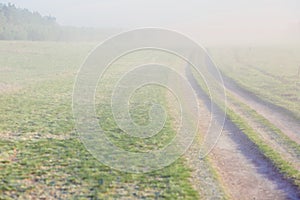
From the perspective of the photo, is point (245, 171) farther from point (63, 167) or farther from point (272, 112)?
point (272, 112)

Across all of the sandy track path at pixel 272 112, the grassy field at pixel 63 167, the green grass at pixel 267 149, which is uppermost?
the grassy field at pixel 63 167

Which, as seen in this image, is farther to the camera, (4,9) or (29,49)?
(4,9)

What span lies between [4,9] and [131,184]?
185 meters

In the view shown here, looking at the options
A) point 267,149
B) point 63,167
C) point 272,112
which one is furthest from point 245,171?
point 272,112

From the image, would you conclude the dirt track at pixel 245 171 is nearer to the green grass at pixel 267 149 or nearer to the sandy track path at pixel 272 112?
the green grass at pixel 267 149

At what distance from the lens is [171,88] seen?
36.3m

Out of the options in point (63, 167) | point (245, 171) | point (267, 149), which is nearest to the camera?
point (63, 167)

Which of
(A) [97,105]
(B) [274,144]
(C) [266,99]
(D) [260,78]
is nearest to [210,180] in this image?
(B) [274,144]

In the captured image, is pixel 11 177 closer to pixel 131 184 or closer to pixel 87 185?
pixel 87 185

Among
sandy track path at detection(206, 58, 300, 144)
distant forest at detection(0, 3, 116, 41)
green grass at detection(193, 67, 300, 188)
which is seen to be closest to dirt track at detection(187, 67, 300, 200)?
green grass at detection(193, 67, 300, 188)

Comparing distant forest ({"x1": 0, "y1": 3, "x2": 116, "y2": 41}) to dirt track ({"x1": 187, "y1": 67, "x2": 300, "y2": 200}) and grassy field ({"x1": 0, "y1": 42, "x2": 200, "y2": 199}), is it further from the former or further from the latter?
dirt track ({"x1": 187, "y1": 67, "x2": 300, "y2": 200})

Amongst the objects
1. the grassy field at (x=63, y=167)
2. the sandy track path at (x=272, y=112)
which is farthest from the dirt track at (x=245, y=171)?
the sandy track path at (x=272, y=112)

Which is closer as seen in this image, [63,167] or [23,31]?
[63,167]

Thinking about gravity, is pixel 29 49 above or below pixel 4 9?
below
